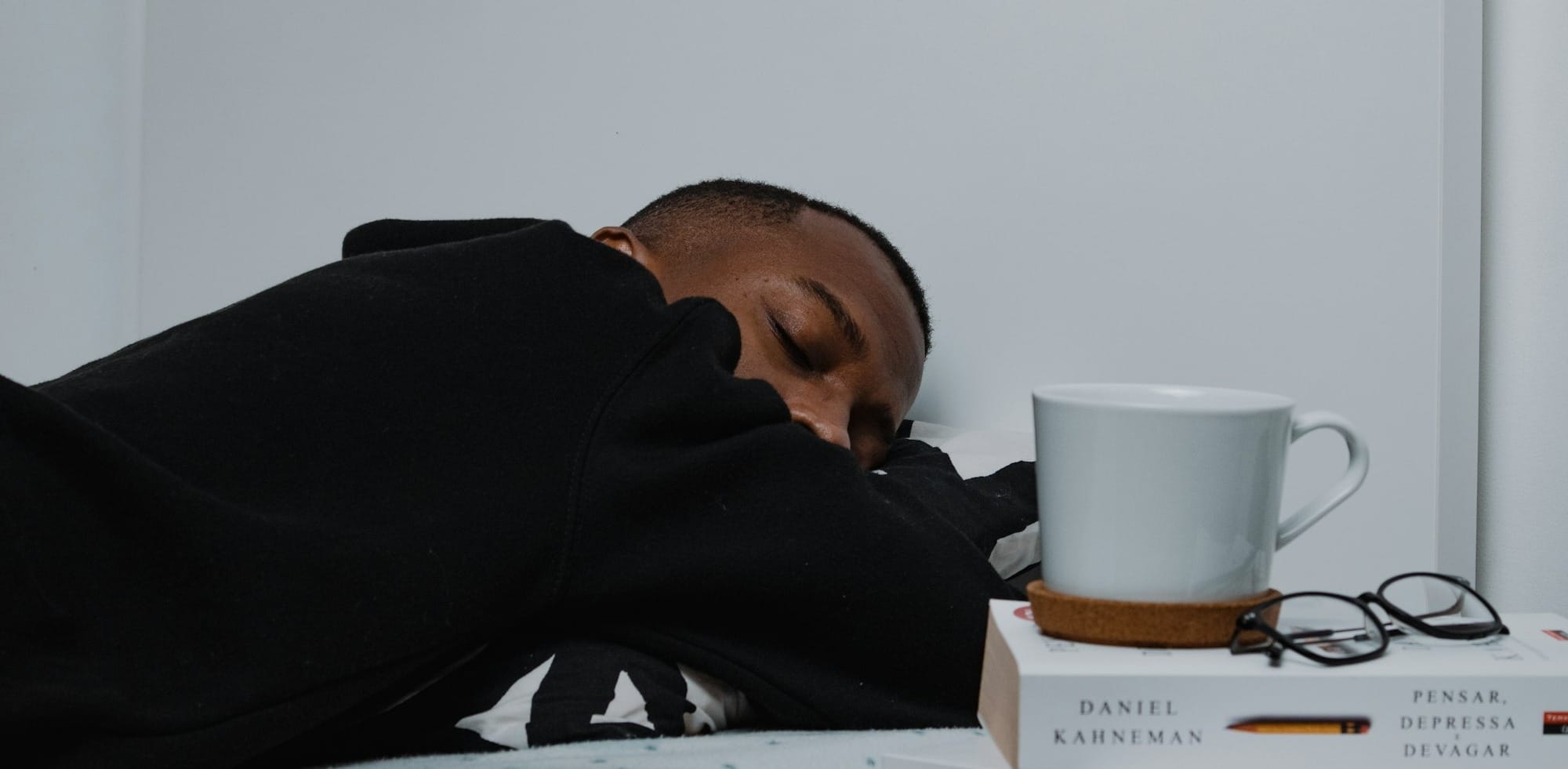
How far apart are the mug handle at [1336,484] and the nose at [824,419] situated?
432 millimetres

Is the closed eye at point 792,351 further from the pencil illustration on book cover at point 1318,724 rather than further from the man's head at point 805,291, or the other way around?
the pencil illustration on book cover at point 1318,724

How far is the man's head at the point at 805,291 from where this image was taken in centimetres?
108

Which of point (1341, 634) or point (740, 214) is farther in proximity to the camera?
point (740, 214)

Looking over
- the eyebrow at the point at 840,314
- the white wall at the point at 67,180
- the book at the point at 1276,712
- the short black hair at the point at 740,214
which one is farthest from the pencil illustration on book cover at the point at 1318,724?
the white wall at the point at 67,180

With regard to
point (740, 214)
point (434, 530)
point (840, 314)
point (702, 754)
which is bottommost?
point (702, 754)

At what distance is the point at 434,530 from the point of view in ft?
2.16

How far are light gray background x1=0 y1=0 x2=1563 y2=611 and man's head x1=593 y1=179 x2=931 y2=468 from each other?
0.41 ft

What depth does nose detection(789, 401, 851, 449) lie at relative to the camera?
1.01 metres

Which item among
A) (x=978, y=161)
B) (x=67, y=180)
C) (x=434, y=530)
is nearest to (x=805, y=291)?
(x=978, y=161)

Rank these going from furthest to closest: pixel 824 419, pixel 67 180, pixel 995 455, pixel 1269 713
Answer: pixel 67 180
pixel 995 455
pixel 824 419
pixel 1269 713

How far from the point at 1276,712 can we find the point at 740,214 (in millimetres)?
831

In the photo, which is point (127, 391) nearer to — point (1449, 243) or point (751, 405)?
point (751, 405)

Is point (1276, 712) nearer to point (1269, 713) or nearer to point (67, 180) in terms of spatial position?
point (1269, 713)

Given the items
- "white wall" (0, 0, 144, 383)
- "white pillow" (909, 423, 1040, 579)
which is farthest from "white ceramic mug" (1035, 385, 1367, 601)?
"white wall" (0, 0, 144, 383)
